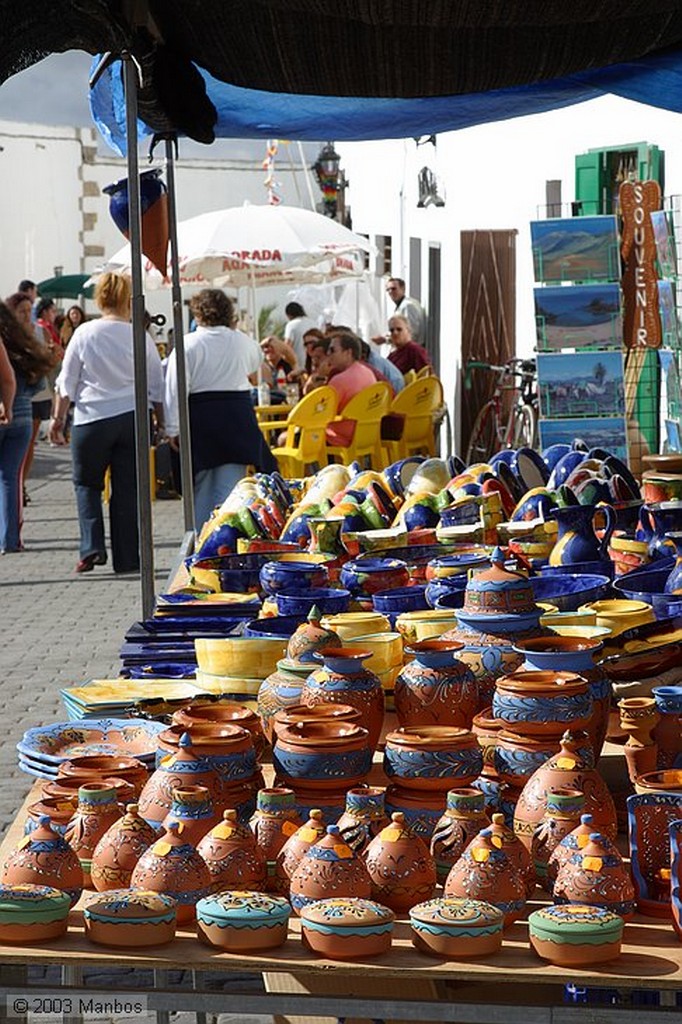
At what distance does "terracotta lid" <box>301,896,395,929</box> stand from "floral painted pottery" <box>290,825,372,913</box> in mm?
43

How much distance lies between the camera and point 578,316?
382 inches

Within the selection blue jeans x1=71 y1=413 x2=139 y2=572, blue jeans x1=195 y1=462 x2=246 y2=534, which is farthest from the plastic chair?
blue jeans x1=71 y1=413 x2=139 y2=572

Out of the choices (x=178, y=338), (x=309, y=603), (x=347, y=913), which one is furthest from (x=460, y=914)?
(x=178, y=338)

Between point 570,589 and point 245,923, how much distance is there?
5.42ft

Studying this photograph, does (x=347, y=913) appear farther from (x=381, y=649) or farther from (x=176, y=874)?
(x=381, y=649)

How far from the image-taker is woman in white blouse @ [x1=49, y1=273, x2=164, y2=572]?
31.6 ft

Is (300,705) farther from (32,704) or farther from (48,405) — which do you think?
(48,405)

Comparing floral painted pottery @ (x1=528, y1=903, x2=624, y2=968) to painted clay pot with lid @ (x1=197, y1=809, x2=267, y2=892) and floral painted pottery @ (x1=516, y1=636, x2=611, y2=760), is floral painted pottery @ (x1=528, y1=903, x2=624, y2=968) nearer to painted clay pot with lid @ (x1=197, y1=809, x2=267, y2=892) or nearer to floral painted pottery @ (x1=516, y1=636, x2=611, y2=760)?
painted clay pot with lid @ (x1=197, y1=809, x2=267, y2=892)

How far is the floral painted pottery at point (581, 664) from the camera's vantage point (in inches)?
99.9

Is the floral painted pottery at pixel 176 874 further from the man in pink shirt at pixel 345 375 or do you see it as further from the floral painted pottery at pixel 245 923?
the man in pink shirt at pixel 345 375

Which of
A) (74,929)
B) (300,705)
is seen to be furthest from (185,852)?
(300,705)

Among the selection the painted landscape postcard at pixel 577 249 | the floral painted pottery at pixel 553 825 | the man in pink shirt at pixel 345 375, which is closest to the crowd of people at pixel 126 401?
the man in pink shirt at pixel 345 375

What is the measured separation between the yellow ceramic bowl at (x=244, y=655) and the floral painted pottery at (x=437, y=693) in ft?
1.69

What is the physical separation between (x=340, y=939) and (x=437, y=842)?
28 cm
